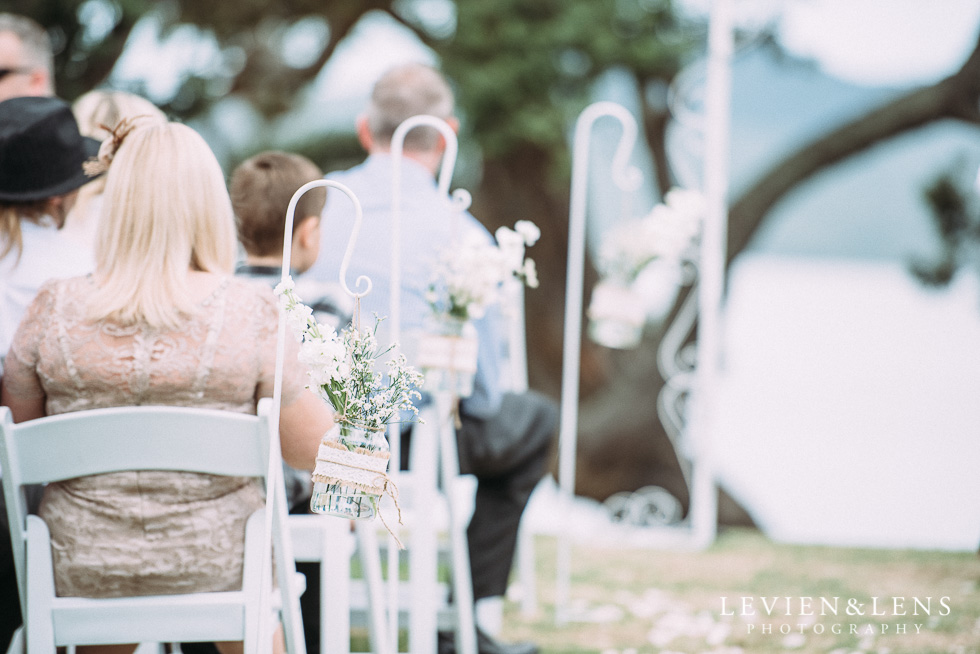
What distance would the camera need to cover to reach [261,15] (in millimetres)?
5703

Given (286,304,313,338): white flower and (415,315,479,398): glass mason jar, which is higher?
(286,304,313,338): white flower

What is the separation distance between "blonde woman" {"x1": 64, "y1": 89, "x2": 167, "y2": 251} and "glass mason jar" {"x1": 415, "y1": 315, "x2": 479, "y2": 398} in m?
0.94

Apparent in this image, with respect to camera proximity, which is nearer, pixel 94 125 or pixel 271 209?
pixel 271 209

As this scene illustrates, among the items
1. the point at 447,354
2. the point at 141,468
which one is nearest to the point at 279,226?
the point at 447,354

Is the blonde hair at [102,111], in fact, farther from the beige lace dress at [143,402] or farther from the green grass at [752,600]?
the green grass at [752,600]

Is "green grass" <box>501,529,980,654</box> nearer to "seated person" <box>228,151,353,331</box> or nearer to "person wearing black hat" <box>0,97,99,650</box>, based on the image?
"seated person" <box>228,151,353,331</box>

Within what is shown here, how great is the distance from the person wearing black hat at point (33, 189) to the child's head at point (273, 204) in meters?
0.34

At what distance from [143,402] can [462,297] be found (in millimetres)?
726

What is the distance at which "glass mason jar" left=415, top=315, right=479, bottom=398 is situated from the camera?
2016mm

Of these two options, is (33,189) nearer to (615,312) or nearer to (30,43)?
(30,43)

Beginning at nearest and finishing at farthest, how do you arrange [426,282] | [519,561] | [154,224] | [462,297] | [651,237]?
[154,224] → [462,297] → [426,282] → [651,237] → [519,561]

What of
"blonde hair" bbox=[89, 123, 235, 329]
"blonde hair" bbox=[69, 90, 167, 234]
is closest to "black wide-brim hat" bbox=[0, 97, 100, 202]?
"blonde hair" bbox=[69, 90, 167, 234]

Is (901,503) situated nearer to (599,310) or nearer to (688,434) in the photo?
(688,434)

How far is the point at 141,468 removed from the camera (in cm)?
145
